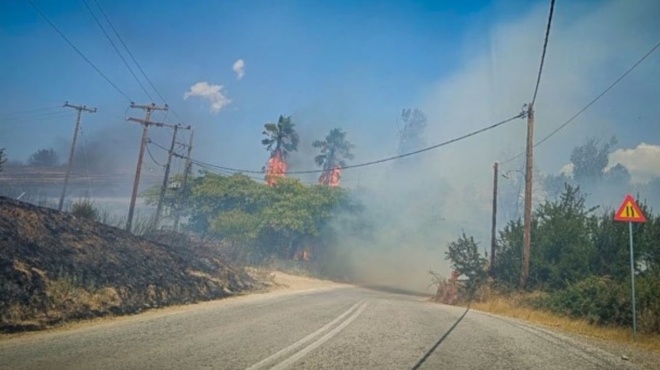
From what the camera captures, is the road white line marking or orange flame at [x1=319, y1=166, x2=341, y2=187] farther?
orange flame at [x1=319, y1=166, x2=341, y2=187]

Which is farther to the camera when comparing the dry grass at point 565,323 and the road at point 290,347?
the dry grass at point 565,323

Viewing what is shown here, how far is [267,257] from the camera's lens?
42031mm

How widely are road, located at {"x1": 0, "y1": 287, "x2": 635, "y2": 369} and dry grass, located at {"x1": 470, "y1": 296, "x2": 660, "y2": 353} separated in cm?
263

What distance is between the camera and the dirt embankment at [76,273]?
753 cm

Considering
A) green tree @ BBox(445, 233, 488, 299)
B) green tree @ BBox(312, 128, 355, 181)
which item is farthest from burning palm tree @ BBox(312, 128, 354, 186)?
green tree @ BBox(445, 233, 488, 299)

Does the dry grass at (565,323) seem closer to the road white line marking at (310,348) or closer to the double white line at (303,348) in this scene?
the road white line marking at (310,348)

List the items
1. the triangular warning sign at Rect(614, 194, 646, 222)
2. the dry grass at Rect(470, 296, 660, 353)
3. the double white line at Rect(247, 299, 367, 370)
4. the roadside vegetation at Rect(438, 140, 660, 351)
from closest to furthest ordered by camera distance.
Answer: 1. the double white line at Rect(247, 299, 367, 370)
2. the dry grass at Rect(470, 296, 660, 353)
3. the triangular warning sign at Rect(614, 194, 646, 222)
4. the roadside vegetation at Rect(438, 140, 660, 351)

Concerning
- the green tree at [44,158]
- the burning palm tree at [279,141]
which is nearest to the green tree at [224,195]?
A: the burning palm tree at [279,141]

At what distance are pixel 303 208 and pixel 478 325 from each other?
3275cm

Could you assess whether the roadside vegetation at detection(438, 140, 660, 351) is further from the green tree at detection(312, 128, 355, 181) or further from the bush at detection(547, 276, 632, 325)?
the green tree at detection(312, 128, 355, 181)

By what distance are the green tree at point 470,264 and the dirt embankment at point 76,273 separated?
13.5 meters

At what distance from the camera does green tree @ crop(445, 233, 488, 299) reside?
2044cm

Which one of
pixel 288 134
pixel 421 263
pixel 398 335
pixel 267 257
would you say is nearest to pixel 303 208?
pixel 267 257

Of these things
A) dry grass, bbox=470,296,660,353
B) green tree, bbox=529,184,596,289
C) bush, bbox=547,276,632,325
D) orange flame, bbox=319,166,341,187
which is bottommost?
dry grass, bbox=470,296,660,353
